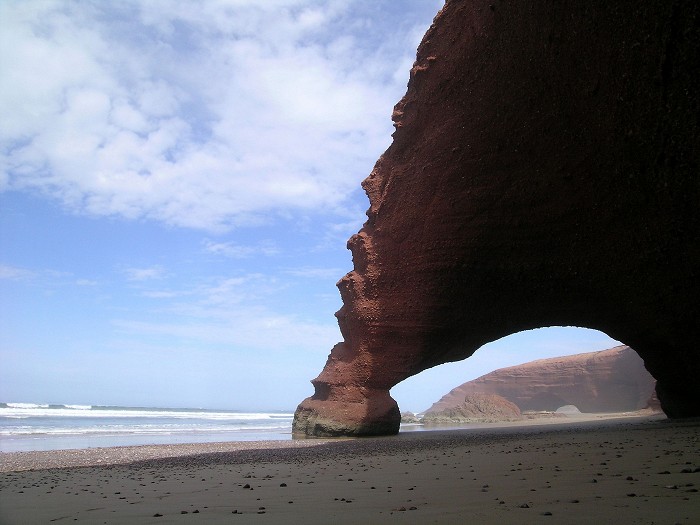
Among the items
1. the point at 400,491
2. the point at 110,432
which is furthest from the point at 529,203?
the point at 110,432

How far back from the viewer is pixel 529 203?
10.5 m

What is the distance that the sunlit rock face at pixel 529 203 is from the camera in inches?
287

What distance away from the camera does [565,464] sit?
439 centimetres

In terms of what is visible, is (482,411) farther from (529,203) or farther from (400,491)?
(400,491)

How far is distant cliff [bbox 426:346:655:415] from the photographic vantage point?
45.3 metres

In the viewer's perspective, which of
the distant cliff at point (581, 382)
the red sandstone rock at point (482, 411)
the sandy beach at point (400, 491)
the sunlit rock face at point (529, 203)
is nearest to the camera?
the sandy beach at point (400, 491)

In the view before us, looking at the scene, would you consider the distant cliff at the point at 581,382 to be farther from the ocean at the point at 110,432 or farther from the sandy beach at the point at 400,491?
the sandy beach at the point at 400,491

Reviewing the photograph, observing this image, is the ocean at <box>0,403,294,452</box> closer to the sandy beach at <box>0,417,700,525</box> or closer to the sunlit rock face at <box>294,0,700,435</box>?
the sunlit rock face at <box>294,0,700,435</box>

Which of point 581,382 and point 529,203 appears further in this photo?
point 581,382

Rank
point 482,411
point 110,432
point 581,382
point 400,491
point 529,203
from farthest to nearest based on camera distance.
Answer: point 581,382 → point 482,411 → point 110,432 → point 529,203 → point 400,491

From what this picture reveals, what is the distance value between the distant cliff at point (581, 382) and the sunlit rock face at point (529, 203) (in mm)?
29323

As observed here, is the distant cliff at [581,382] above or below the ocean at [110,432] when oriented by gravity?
above

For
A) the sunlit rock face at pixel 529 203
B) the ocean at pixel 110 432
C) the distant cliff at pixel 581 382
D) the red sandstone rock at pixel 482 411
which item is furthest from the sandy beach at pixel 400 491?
the distant cliff at pixel 581 382

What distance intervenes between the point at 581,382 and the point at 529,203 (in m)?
46.8
